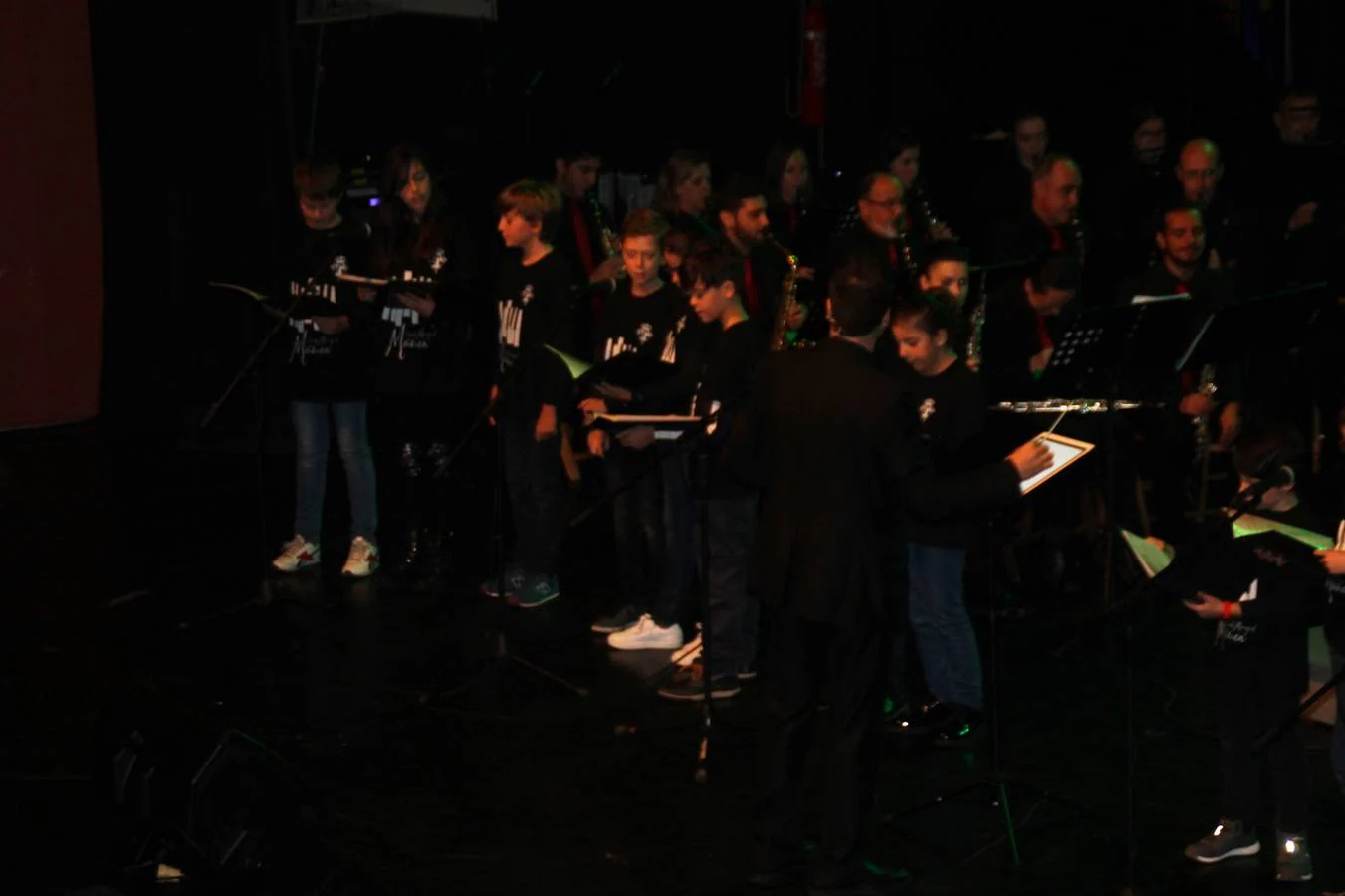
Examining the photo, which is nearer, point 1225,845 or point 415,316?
point 1225,845

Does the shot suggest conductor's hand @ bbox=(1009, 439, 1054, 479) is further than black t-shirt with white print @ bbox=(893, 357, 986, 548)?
No

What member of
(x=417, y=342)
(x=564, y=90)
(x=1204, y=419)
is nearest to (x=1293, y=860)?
(x=1204, y=419)

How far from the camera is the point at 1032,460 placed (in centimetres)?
503

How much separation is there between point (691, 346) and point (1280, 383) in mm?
3432

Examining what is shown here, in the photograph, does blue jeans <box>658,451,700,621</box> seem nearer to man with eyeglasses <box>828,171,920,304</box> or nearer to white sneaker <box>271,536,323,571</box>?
man with eyeglasses <box>828,171,920,304</box>

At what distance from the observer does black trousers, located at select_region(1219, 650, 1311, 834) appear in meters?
5.30

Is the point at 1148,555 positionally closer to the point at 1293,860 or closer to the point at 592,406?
the point at 1293,860

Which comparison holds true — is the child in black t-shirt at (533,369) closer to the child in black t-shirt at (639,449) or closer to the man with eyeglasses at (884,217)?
the child in black t-shirt at (639,449)

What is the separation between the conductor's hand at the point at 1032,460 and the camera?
16.5ft

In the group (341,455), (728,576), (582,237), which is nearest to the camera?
(728,576)

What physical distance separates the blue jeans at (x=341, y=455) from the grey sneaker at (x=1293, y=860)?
4766 mm

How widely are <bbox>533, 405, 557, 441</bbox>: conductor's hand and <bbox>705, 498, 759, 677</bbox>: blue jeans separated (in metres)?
1.08

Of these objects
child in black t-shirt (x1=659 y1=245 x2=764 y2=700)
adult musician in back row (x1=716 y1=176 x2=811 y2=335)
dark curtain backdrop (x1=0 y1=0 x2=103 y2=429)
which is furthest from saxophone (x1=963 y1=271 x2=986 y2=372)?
dark curtain backdrop (x1=0 y1=0 x2=103 y2=429)

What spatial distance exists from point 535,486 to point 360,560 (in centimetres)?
116
